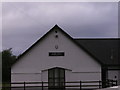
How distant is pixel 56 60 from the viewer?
87.0ft

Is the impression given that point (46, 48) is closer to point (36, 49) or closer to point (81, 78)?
point (36, 49)

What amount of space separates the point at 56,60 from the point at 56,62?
6.5 inches

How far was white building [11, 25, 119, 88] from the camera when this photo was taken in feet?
86.5

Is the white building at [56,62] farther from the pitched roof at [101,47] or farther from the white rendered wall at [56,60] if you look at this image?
the pitched roof at [101,47]

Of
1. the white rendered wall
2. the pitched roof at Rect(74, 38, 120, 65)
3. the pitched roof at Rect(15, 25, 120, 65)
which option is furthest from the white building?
the pitched roof at Rect(74, 38, 120, 65)

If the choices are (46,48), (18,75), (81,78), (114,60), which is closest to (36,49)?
(46,48)

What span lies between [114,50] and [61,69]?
9484 mm

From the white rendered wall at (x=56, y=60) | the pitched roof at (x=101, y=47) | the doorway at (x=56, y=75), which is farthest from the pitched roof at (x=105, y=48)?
the doorway at (x=56, y=75)

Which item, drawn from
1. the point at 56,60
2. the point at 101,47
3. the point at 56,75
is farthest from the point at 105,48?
the point at 56,75

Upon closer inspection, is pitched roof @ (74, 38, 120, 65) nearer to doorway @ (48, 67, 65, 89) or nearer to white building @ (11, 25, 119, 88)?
white building @ (11, 25, 119, 88)

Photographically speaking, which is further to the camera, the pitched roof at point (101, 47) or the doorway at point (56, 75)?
the pitched roof at point (101, 47)

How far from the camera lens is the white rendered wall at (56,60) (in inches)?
1040

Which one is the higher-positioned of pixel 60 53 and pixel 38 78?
pixel 60 53

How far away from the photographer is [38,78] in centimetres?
2641
